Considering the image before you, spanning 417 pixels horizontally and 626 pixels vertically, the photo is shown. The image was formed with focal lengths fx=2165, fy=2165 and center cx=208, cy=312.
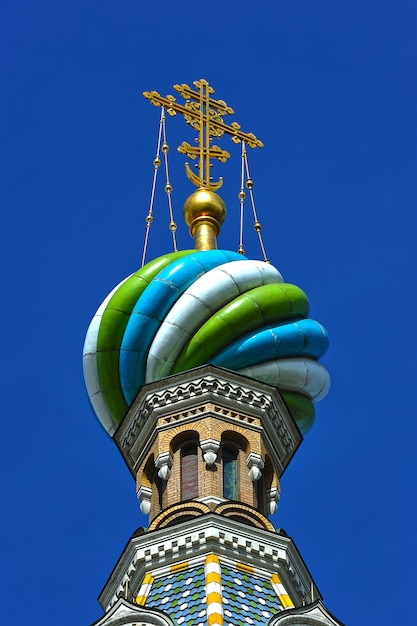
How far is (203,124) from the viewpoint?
3553 centimetres

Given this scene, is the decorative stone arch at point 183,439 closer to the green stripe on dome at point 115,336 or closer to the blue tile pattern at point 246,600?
the green stripe on dome at point 115,336

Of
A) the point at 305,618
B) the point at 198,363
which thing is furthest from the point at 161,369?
the point at 305,618

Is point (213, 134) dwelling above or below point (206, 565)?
above

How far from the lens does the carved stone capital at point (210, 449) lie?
29375 mm

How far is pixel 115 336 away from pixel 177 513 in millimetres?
3367

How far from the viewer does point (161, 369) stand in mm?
30719

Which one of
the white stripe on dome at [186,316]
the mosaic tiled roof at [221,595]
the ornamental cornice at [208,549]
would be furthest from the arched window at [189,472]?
the mosaic tiled roof at [221,595]

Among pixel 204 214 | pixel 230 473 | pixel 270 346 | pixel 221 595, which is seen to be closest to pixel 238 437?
pixel 230 473

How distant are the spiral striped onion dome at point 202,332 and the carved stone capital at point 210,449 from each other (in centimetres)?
152

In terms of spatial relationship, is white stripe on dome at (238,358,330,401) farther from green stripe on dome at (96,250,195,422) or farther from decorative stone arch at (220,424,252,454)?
green stripe on dome at (96,250,195,422)

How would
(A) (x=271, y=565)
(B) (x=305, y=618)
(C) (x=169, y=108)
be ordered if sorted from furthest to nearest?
(C) (x=169, y=108) < (A) (x=271, y=565) < (B) (x=305, y=618)

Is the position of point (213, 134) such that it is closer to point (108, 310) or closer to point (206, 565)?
point (108, 310)

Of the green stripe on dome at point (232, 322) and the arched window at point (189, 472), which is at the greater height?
the green stripe on dome at point (232, 322)

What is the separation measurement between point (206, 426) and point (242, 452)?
0.65 meters
